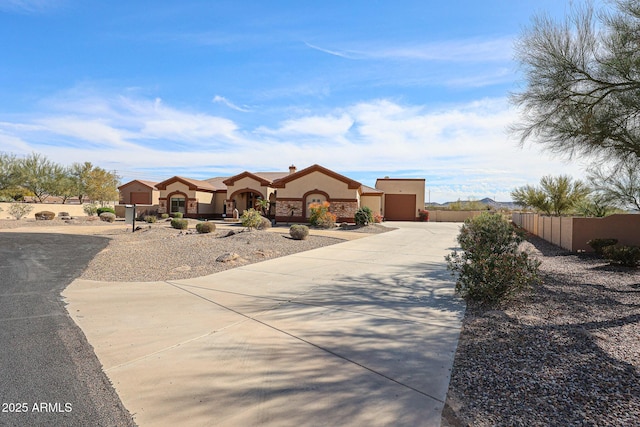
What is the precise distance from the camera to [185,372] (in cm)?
422

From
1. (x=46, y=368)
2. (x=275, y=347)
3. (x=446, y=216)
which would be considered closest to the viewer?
(x=46, y=368)

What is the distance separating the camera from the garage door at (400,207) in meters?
43.9

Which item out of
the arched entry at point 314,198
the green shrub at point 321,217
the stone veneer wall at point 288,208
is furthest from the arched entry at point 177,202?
the green shrub at point 321,217

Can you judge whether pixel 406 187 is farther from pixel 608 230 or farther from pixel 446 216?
pixel 608 230

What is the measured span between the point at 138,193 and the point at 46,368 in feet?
153

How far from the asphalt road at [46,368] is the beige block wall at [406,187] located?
126ft

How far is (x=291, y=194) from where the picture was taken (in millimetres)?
33656

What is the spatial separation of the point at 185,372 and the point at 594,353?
15.3 feet

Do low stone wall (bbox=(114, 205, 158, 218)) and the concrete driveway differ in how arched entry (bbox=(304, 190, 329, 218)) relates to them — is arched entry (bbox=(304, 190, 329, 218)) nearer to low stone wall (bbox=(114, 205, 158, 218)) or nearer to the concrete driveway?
low stone wall (bbox=(114, 205, 158, 218))

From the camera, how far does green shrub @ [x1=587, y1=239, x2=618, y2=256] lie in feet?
46.6

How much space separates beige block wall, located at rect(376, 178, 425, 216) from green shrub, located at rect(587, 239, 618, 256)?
95.6 ft

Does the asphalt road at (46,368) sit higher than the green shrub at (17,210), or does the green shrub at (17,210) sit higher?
the green shrub at (17,210)

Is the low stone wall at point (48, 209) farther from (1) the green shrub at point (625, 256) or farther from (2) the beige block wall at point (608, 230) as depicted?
(1) the green shrub at point (625, 256)

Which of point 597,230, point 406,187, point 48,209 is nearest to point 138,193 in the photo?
point 48,209
